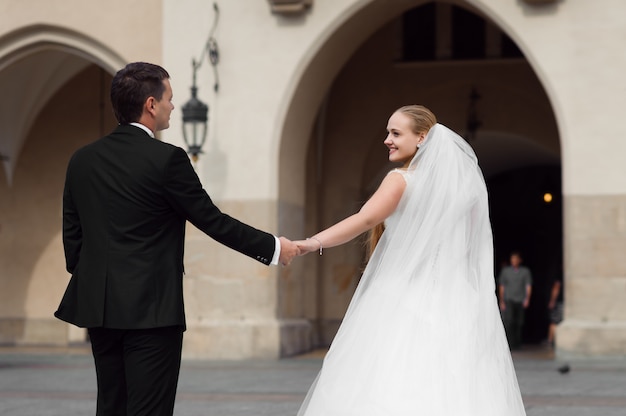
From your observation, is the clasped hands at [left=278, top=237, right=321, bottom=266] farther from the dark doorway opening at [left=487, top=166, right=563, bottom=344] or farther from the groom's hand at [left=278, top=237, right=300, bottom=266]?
the dark doorway opening at [left=487, top=166, right=563, bottom=344]

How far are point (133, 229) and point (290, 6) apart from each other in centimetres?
1017

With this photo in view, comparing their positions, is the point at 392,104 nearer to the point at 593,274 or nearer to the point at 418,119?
the point at 593,274

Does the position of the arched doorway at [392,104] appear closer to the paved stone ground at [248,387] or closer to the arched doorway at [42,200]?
the paved stone ground at [248,387]

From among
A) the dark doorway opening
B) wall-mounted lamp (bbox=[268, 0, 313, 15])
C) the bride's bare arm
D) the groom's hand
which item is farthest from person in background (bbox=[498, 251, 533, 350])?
the groom's hand

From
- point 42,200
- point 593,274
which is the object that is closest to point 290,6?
point 593,274

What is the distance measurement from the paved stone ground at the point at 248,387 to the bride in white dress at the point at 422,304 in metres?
3.19

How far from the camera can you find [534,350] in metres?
17.2

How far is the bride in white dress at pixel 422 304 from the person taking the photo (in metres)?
4.82

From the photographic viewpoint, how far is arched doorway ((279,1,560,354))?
17.5 m

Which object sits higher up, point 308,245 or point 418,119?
point 418,119

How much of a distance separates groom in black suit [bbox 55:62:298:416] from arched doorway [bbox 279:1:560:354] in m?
13.2

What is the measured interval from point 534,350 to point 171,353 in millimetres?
13820

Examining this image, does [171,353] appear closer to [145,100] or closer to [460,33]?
[145,100]

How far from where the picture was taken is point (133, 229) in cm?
410
